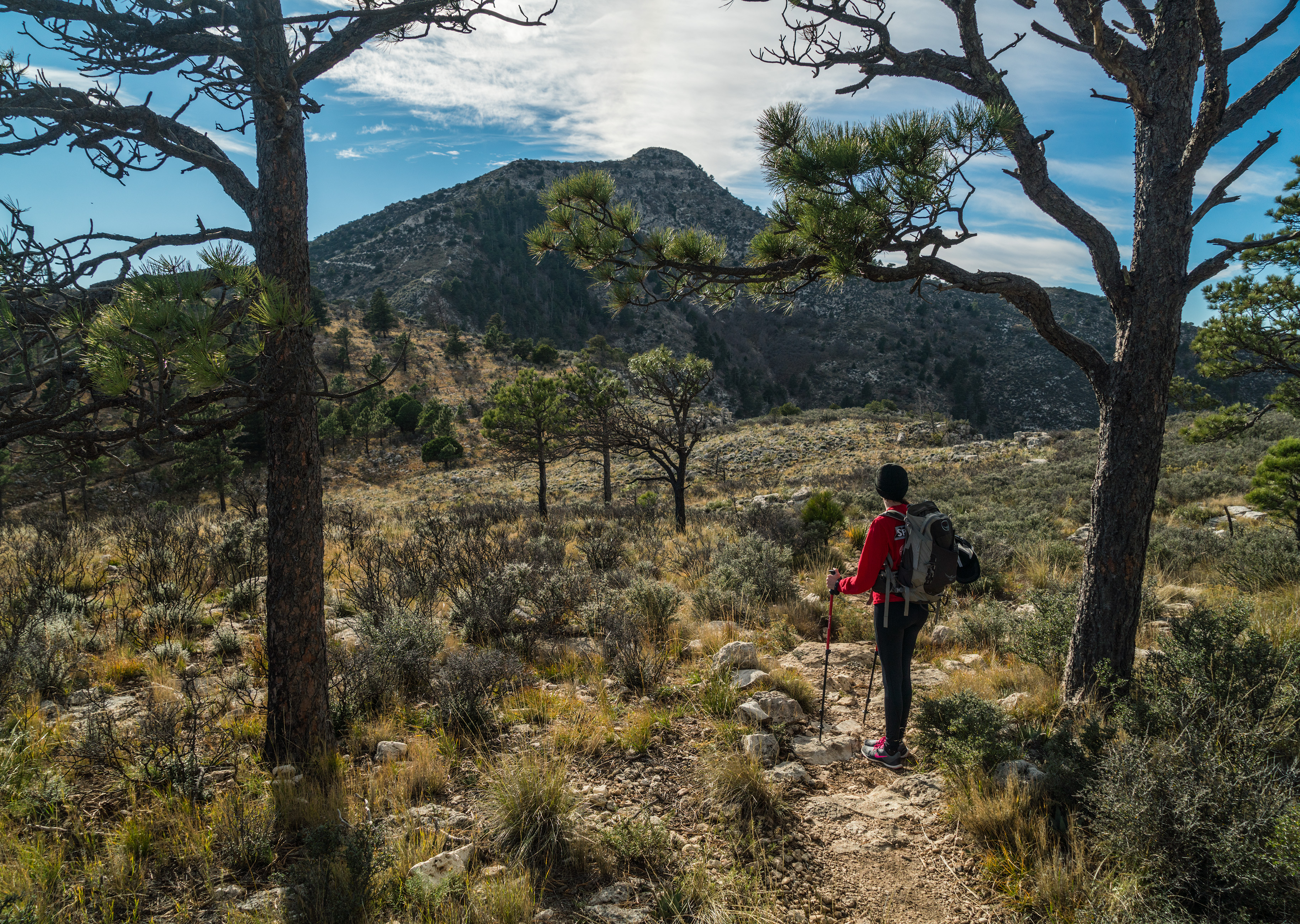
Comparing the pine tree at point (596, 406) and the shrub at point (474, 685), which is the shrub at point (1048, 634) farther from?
the pine tree at point (596, 406)

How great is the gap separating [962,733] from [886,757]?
21.4 inches

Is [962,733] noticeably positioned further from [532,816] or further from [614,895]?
[532,816]

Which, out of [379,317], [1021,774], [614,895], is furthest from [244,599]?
[379,317]

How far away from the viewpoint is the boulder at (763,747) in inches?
155

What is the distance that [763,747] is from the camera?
3963 mm

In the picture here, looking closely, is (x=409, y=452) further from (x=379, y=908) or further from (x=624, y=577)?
(x=379, y=908)

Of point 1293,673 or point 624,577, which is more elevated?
point 1293,673

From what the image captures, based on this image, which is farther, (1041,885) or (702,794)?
(702,794)

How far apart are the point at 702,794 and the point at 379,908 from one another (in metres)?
1.87

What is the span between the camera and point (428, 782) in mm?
3658

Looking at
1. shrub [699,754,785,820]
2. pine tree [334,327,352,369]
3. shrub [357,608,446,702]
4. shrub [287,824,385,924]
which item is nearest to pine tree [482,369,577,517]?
shrub [357,608,446,702]

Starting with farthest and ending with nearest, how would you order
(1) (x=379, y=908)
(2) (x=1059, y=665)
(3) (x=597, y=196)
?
1. (2) (x=1059, y=665)
2. (3) (x=597, y=196)
3. (1) (x=379, y=908)

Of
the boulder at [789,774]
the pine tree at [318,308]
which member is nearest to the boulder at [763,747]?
the boulder at [789,774]

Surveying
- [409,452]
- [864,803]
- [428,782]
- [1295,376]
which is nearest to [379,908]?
[428,782]
